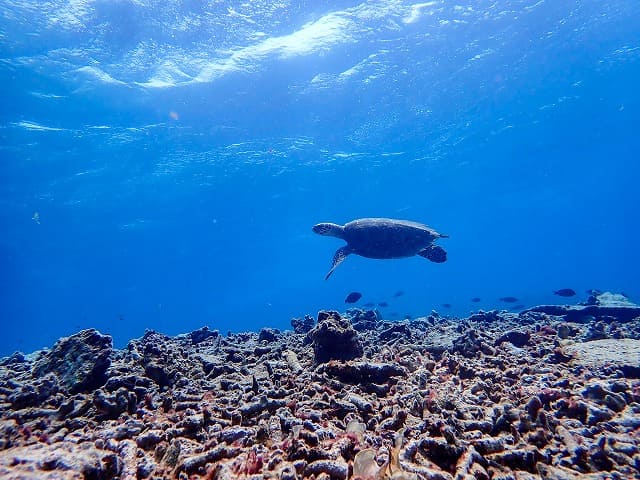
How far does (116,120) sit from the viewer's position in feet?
69.3

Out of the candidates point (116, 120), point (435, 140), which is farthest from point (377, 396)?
point (435, 140)

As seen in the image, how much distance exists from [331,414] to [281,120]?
2310 centimetres

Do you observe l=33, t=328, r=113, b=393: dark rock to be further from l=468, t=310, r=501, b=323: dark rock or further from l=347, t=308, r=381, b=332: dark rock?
l=468, t=310, r=501, b=323: dark rock

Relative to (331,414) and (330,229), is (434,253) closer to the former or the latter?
(330,229)

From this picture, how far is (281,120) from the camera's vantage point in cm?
2400

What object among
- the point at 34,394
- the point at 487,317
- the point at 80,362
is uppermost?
the point at 80,362

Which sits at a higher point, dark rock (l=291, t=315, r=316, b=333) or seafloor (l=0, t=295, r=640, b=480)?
seafloor (l=0, t=295, r=640, b=480)

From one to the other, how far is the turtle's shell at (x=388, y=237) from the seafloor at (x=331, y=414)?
5.74 metres

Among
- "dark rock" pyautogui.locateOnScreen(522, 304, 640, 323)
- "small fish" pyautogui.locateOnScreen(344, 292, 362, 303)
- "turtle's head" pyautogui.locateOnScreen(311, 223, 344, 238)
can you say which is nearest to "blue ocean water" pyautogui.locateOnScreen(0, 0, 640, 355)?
"turtle's head" pyautogui.locateOnScreen(311, 223, 344, 238)

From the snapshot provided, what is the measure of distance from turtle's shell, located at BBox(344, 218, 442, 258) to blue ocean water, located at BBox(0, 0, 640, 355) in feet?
36.5

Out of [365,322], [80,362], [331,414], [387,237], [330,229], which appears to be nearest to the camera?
[331,414]

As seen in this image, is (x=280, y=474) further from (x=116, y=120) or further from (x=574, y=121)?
(x=574, y=121)

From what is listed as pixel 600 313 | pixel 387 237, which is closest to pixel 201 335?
pixel 387 237

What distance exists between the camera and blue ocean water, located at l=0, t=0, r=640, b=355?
16.5 meters
